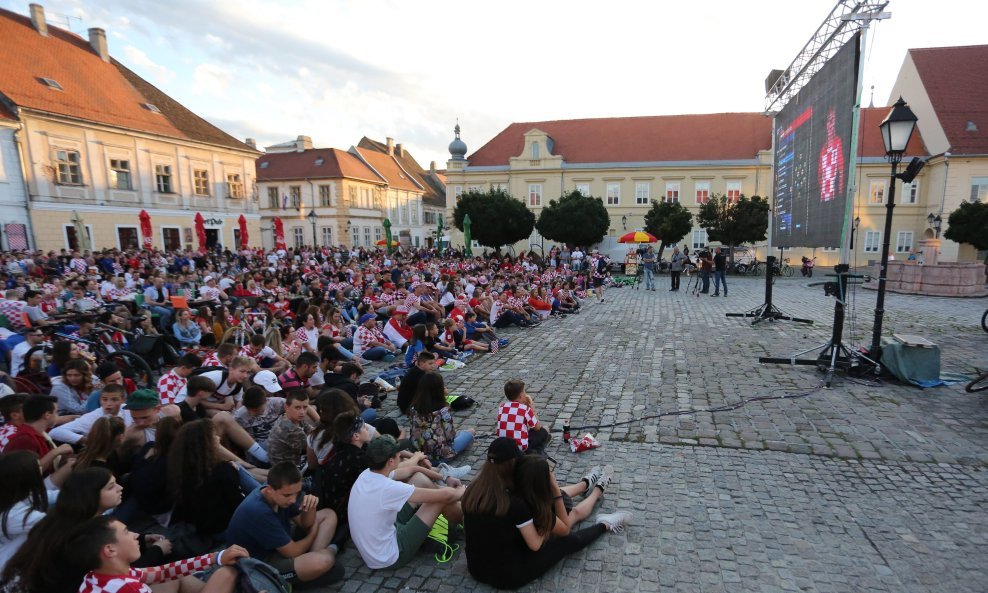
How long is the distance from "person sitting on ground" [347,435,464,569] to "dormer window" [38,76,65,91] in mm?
35683

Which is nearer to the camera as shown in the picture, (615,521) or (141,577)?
(141,577)

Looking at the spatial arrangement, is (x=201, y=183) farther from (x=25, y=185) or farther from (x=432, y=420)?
(x=432, y=420)

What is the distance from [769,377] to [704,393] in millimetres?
1633

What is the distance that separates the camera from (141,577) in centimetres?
283

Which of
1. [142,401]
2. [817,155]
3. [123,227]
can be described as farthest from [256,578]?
[123,227]

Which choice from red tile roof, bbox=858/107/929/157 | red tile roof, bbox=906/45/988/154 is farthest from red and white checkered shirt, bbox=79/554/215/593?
red tile roof, bbox=906/45/988/154

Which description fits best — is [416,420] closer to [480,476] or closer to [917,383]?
[480,476]

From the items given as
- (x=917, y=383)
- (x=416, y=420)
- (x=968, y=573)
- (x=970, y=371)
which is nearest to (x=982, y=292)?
(x=970, y=371)

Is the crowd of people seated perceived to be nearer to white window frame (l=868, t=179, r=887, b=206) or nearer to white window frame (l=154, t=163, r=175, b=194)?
white window frame (l=154, t=163, r=175, b=194)

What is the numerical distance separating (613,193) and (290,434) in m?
44.3

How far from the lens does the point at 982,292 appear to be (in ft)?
61.5

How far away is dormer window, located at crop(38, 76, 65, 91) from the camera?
88.8 ft

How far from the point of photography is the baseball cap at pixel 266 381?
604cm

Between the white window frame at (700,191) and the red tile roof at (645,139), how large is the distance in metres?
2.30
